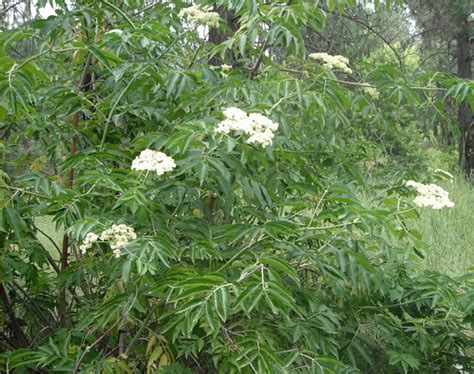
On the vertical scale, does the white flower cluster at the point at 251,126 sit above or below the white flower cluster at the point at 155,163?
above

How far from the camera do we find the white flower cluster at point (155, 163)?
1916 mm

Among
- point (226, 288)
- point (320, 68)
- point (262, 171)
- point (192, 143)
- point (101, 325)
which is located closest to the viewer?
point (226, 288)

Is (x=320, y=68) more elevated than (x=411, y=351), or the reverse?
(x=320, y=68)

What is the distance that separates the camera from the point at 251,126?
1889 millimetres

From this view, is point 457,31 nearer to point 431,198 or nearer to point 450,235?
point 450,235

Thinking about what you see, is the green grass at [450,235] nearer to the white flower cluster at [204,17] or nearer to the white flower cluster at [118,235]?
the white flower cluster at [204,17]

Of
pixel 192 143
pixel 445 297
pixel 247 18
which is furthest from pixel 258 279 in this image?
pixel 247 18

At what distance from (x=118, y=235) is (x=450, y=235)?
491 cm

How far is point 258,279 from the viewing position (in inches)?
72.8

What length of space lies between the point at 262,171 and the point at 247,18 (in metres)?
0.66

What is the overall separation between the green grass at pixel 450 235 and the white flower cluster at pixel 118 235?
3.44 metres

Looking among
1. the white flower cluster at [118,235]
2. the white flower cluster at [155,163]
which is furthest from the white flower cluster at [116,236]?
the white flower cluster at [155,163]

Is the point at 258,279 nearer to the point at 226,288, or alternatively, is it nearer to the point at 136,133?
the point at 226,288

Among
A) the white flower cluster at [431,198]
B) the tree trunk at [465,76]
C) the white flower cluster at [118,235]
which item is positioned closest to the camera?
the white flower cluster at [118,235]
